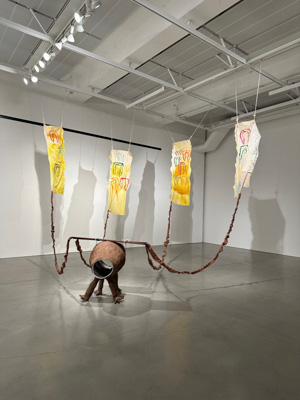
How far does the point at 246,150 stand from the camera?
4105mm

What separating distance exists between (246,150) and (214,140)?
5.74 m

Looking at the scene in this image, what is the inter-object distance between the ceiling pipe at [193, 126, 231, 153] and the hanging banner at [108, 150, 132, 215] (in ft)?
13.2

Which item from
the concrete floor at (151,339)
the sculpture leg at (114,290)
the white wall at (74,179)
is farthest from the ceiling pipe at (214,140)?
the sculpture leg at (114,290)

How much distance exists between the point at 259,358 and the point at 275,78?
5294 millimetres

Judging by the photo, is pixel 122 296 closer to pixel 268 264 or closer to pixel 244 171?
pixel 244 171

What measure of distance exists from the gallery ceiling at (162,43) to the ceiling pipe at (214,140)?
6.77ft

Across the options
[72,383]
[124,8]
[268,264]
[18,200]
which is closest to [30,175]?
[18,200]

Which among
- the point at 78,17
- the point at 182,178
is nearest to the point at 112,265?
the point at 182,178

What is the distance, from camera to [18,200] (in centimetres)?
656

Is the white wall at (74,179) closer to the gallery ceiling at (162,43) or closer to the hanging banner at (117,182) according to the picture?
the gallery ceiling at (162,43)

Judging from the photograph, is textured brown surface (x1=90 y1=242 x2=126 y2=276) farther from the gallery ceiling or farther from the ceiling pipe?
the ceiling pipe

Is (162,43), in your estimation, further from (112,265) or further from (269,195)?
(269,195)

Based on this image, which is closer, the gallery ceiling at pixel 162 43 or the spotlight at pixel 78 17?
the spotlight at pixel 78 17

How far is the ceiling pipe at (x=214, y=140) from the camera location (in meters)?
9.44
